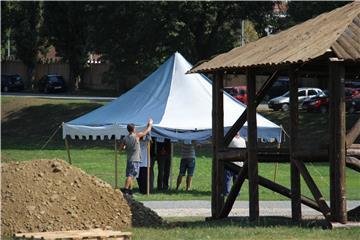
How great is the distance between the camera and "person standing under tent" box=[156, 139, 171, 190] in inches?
978

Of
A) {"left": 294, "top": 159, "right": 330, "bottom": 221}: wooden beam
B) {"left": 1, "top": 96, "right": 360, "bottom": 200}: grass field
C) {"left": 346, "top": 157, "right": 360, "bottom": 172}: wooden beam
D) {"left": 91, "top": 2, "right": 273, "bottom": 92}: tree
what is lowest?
{"left": 1, "top": 96, "right": 360, "bottom": 200}: grass field

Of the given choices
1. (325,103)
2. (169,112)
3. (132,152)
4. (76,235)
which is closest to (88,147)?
(325,103)

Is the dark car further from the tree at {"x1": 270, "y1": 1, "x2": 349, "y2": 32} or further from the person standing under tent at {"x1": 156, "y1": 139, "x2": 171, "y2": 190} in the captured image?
the person standing under tent at {"x1": 156, "y1": 139, "x2": 171, "y2": 190}

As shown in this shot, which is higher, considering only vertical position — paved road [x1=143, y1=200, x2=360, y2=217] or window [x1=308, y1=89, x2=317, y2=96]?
window [x1=308, y1=89, x2=317, y2=96]

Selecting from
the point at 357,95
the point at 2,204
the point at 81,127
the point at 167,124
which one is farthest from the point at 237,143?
the point at 357,95

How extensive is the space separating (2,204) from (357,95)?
4105 centimetres

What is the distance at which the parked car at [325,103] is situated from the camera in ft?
172

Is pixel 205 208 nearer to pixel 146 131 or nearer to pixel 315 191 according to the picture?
pixel 146 131

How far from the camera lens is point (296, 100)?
48.5 feet

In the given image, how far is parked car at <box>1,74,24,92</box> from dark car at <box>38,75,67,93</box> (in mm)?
3086

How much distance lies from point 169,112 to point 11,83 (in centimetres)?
5287

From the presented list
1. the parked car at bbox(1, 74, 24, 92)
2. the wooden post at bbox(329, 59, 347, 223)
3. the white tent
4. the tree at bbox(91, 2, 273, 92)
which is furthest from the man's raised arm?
the parked car at bbox(1, 74, 24, 92)

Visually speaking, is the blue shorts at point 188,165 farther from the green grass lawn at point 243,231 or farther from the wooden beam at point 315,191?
the wooden beam at point 315,191

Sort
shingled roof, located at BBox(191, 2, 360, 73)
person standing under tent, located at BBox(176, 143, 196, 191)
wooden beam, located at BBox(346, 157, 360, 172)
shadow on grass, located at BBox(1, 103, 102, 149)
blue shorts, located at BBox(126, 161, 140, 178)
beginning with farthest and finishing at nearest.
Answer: shadow on grass, located at BBox(1, 103, 102, 149), person standing under tent, located at BBox(176, 143, 196, 191), blue shorts, located at BBox(126, 161, 140, 178), wooden beam, located at BBox(346, 157, 360, 172), shingled roof, located at BBox(191, 2, 360, 73)
